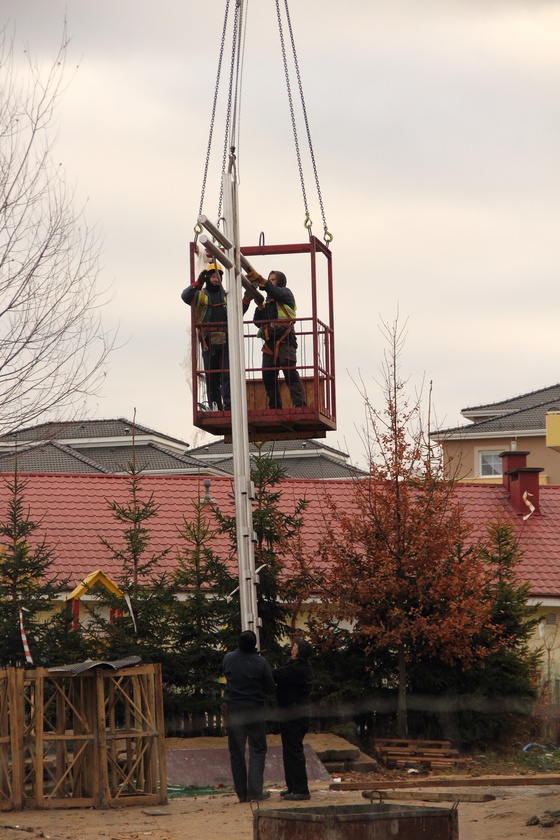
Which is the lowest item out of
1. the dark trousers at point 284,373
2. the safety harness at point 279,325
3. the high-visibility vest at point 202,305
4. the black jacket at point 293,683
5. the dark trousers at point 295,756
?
the dark trousers at point 295,756

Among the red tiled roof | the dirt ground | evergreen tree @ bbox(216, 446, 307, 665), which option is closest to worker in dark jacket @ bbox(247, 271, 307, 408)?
evergreen tree @ bbox(216, 446, 307, 665)

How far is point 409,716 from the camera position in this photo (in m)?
22.7

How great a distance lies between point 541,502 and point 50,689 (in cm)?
1790

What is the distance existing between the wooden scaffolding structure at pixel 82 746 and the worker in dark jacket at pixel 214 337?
454 cm

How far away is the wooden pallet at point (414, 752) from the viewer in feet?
67.4

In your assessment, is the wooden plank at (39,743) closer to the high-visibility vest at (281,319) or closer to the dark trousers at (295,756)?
the dark trousers at (295,756)

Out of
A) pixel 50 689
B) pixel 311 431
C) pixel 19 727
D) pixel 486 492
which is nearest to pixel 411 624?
pixel 311 431

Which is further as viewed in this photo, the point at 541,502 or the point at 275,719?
the point at 541,502

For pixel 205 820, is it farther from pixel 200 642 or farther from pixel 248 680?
pixel 200 642

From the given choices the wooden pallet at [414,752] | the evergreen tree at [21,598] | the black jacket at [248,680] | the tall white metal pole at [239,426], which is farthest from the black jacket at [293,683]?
the evergreen tree at [21,598]

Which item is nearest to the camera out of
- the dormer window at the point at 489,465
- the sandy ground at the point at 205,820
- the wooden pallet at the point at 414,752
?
the sandy ground at the point at 205,820

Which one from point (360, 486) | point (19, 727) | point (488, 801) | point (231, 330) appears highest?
point (231, 330)

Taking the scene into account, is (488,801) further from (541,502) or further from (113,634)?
(541,502)

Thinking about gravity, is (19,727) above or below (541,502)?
below
